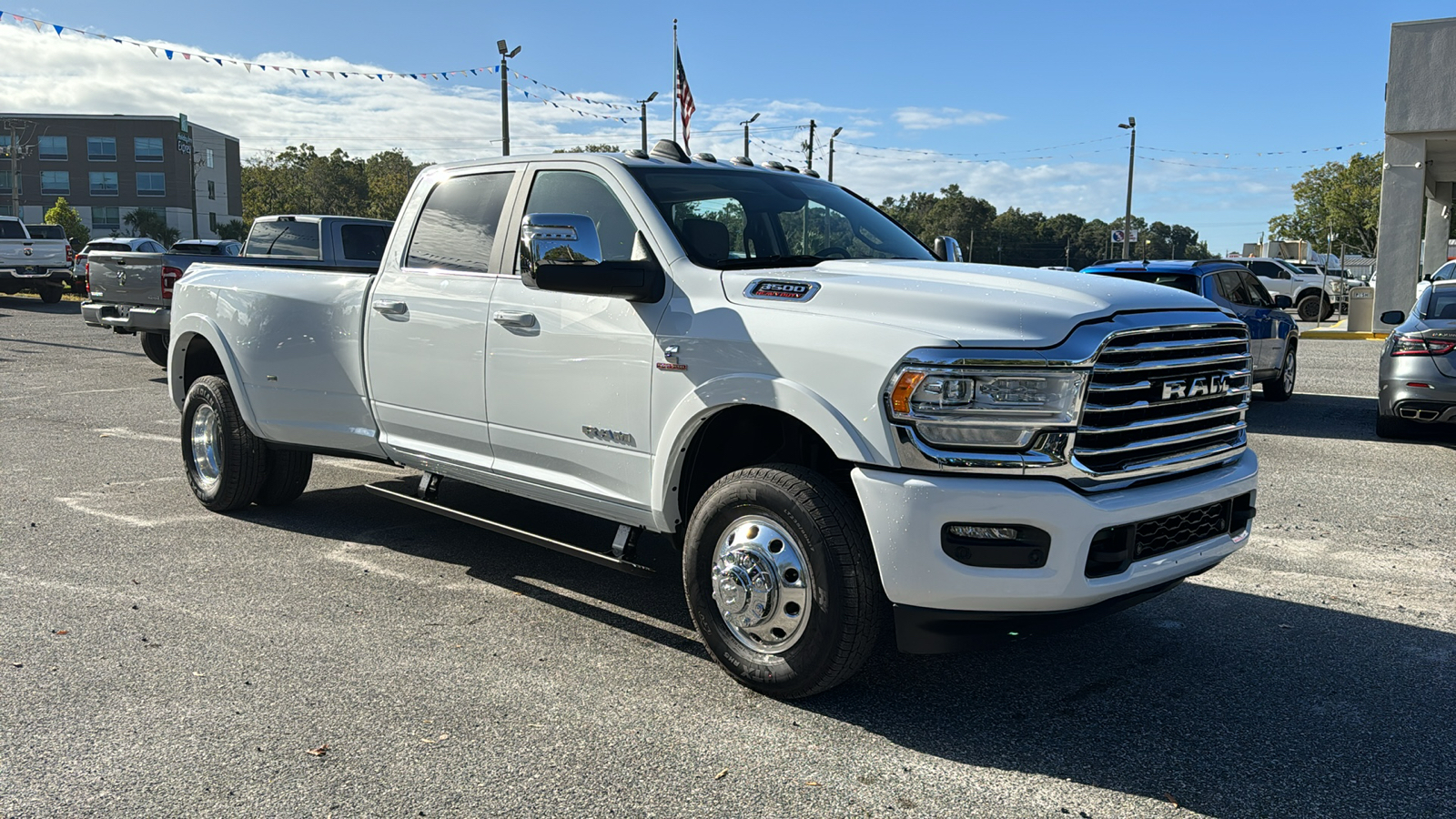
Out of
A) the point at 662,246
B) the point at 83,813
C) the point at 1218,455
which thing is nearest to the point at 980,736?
the point at 1218,455

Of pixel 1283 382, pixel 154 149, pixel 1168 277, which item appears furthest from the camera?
pixel 154 149

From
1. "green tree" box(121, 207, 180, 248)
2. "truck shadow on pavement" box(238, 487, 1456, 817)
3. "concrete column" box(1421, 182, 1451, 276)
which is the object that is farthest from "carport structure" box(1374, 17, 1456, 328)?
"green tree" box(121, 207, 180, 248)

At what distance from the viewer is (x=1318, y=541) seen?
248 inches

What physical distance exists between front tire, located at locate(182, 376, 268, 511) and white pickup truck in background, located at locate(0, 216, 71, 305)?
79.5 feet

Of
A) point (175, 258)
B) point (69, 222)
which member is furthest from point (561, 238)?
point (69, 222)

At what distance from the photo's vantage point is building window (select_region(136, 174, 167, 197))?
3420 inches

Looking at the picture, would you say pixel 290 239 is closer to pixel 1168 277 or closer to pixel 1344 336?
pixel 1168 277

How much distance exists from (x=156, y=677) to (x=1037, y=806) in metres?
3.14

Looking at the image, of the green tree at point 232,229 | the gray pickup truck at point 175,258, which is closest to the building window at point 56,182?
the green tree at point 232,229

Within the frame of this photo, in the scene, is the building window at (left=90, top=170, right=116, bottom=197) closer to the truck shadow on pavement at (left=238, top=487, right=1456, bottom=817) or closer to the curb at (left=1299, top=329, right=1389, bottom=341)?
the curb at (left=1299, top=329, right=1389, bottom=341)

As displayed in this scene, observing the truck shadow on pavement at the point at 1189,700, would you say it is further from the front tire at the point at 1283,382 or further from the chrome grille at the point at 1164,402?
the front tire at the point at 1283,382

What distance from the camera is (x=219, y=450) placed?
261 inches

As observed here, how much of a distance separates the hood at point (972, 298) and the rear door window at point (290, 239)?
1014 cm

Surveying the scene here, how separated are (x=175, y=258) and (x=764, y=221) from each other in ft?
36.3
